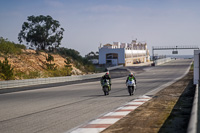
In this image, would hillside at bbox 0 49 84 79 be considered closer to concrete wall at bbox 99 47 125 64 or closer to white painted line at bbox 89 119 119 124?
white painted line at bbox 89 119 119 124

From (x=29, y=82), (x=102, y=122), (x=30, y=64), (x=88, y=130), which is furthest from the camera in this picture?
(x=30, y=64)

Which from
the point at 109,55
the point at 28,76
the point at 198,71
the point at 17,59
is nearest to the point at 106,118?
the point at 198,71

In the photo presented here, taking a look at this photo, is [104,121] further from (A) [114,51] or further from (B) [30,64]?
(A) [114,51]

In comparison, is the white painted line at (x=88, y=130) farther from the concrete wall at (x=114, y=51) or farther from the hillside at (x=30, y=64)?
the concrete wall at (x=114, y=51)

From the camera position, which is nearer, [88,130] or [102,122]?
[88,130]

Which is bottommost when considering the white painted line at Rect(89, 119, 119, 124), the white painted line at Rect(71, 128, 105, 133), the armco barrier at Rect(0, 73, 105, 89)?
the armco barrier at Rect(0, 73, 105, 89)

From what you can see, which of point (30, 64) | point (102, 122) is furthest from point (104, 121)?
point (30, 64)

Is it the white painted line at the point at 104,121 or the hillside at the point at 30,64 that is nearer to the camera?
the white painted line at the point at 104,121

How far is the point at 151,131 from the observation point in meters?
7.42

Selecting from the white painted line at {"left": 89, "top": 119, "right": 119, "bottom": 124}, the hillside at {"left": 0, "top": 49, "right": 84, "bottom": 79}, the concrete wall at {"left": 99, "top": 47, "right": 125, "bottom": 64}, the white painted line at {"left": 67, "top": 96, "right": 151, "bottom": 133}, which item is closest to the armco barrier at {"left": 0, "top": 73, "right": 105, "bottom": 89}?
the hillside at {"left": 0, "top": 49, "right": 84, "bottom": 79}

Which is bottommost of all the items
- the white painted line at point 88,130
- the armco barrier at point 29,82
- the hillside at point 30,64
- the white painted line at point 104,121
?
the armco barrier at point 29,82

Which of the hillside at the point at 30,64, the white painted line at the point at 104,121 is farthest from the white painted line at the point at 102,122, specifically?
the hillside at the point at 30,64

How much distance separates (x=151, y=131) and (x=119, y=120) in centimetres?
202

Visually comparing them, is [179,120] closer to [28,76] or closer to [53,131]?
[53,131]
